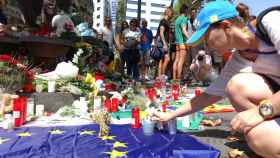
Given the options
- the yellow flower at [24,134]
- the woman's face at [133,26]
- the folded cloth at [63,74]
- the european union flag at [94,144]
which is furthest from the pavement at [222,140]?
the woman's face at [133,26]

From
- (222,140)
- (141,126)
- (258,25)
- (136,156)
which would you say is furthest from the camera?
(141,126)

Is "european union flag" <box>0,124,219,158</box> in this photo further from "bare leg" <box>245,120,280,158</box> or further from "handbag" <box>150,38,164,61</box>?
"handbag" <box>150,38,164,61</box>

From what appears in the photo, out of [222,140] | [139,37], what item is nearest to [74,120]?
[222,140]

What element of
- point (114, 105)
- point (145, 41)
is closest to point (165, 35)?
point (145, 41)

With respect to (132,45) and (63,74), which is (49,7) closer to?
(132,45)

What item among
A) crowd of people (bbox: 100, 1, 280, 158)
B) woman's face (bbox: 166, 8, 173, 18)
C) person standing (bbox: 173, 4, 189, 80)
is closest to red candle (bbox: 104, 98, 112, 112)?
crowd of people (bbox: 100, 1, 280, 158)

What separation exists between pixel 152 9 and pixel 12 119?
309 feet

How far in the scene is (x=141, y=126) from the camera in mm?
3777

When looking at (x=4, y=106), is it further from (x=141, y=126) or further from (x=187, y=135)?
(x=187, y=135)

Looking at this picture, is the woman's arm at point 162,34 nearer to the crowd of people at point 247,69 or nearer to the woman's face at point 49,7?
the woman's face at point 49,7

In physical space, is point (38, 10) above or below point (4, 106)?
above

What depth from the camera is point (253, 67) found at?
258 centimetres

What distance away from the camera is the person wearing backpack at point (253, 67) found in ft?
7.03

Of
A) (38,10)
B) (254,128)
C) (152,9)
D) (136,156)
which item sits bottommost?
(136,156)
